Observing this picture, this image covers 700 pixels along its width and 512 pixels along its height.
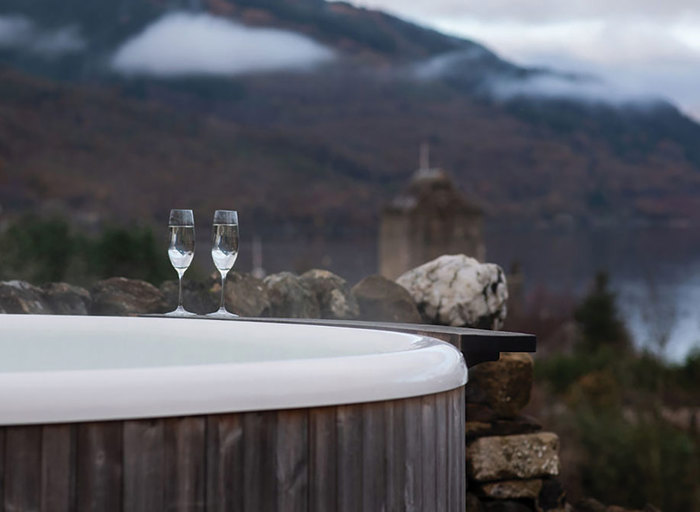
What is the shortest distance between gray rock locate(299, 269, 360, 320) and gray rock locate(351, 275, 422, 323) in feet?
0.09

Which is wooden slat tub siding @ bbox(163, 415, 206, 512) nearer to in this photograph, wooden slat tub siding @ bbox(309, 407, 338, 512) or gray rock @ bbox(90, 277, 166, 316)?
wooden slat tub siding @ bbox(309, 407, 338, 512)

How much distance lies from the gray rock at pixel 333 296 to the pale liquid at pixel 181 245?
0.49 m

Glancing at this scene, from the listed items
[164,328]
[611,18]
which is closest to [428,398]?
[164,328]

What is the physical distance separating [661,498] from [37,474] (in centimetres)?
701

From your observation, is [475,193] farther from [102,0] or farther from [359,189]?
[102,0]

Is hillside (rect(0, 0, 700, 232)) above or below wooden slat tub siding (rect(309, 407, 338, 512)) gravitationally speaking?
above

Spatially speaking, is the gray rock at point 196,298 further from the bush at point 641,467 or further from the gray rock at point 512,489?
the bush at point 641,467

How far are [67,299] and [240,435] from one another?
173 cm

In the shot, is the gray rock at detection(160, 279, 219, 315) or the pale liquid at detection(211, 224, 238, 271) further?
the gray rock at detection(160, 279, 219, 315)

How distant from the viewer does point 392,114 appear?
37406mm

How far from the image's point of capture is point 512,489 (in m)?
2.59

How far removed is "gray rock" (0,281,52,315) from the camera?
8.71 ft

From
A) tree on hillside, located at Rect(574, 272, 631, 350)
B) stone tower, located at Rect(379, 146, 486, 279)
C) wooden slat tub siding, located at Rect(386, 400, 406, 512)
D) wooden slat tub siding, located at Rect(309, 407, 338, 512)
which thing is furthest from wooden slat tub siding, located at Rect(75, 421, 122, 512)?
stone tower, located at Rect(379, 146, 486, 279)

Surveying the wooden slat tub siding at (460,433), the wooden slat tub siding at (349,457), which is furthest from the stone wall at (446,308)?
the wooden slat tub siding at (349,457)
